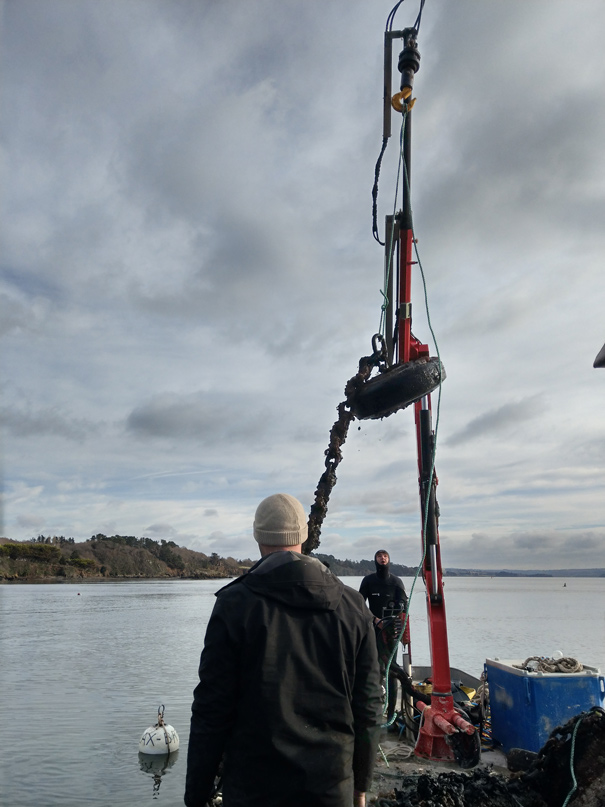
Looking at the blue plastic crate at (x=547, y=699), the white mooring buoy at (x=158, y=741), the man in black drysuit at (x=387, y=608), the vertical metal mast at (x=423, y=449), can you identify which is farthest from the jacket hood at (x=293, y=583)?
the white mooring buoy at (x=158, y=741)

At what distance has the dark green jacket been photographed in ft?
7.25

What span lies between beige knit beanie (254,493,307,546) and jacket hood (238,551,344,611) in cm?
18

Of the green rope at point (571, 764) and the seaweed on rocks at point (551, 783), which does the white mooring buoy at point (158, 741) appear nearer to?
the seaweed on rocks at point (551, 783)

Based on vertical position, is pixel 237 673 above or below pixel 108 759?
above

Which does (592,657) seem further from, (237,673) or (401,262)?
(237,673)

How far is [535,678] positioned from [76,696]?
14.6 metres

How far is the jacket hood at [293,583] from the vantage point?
2.27 meters

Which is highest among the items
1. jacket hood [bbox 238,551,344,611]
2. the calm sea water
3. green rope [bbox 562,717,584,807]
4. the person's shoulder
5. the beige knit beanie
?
the beige knit beanie

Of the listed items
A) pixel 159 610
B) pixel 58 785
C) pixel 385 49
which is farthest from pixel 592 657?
pixel 159 610

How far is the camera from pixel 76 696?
16.7m


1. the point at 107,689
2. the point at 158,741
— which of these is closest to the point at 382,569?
the point at 158,741

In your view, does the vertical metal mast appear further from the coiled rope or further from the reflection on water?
the reflection on water

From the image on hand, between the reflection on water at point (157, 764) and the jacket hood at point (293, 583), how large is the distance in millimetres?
9906

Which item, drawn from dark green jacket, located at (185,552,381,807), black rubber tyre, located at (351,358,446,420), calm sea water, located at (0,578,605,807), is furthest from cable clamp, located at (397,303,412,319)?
calm sea water, located at (0,578,605,807)
